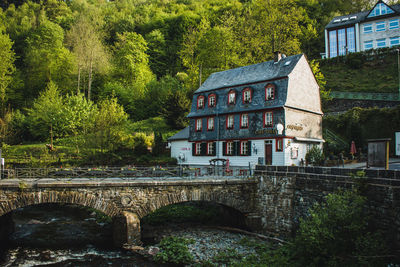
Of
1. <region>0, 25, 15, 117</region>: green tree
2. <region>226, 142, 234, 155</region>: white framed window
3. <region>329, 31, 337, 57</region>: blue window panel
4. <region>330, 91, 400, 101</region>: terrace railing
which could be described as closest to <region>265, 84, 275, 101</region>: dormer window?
<region>226, 142, 234, 155</region>: white framed window

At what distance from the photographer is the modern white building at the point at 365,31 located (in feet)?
168

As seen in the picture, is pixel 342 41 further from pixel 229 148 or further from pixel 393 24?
pixel 229 148

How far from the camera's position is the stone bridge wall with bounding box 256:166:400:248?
10.9 meters

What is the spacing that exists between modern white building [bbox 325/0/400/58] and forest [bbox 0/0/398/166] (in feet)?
13.6

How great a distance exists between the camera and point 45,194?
1473 cm

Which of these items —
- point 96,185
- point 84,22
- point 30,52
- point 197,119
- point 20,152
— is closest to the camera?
point 96,185

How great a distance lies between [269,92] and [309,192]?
1294 cm

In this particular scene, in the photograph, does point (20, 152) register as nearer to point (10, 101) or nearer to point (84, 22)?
point (10, 101)

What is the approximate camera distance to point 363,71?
50469 mm

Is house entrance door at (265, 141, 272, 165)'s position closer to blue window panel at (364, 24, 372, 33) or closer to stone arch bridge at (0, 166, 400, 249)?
stone arch bridge at (0, 166, 400, 249)

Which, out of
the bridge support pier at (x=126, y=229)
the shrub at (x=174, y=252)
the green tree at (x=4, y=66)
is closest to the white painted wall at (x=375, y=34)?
the shrub at (x=174, y=252)

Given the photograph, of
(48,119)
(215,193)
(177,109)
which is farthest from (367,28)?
Answer: (48,119)

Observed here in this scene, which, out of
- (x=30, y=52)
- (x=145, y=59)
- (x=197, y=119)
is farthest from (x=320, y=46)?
(x=30, y=52)

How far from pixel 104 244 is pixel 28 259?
349 cm
